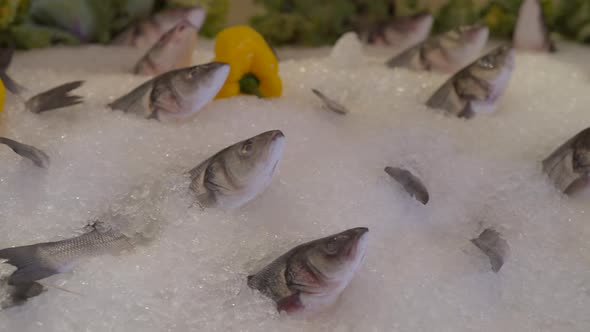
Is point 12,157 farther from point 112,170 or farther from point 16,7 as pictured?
point 16,7

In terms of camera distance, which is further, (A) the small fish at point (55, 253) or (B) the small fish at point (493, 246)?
(B) the small fish at point (493, 246)

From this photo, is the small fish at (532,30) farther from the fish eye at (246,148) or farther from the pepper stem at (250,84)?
the fish eye at (246,148)

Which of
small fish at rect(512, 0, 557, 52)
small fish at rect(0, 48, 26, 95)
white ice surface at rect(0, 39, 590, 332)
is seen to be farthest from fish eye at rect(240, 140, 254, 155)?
small fish at rect(512, 0, 557, 52)

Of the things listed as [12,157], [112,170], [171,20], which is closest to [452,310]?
[112,170]

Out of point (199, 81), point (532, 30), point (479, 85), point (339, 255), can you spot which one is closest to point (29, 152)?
point (199, 81)

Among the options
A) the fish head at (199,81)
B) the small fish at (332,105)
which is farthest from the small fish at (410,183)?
the fish head at (199,81)

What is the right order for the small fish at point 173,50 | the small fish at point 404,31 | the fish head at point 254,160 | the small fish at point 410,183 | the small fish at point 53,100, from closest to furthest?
the fish head at point 254,160 < the small fish at point 410,183 < the small fish at point 53,100 < the small fish at point 173,50 < the small fish at point 404,31
